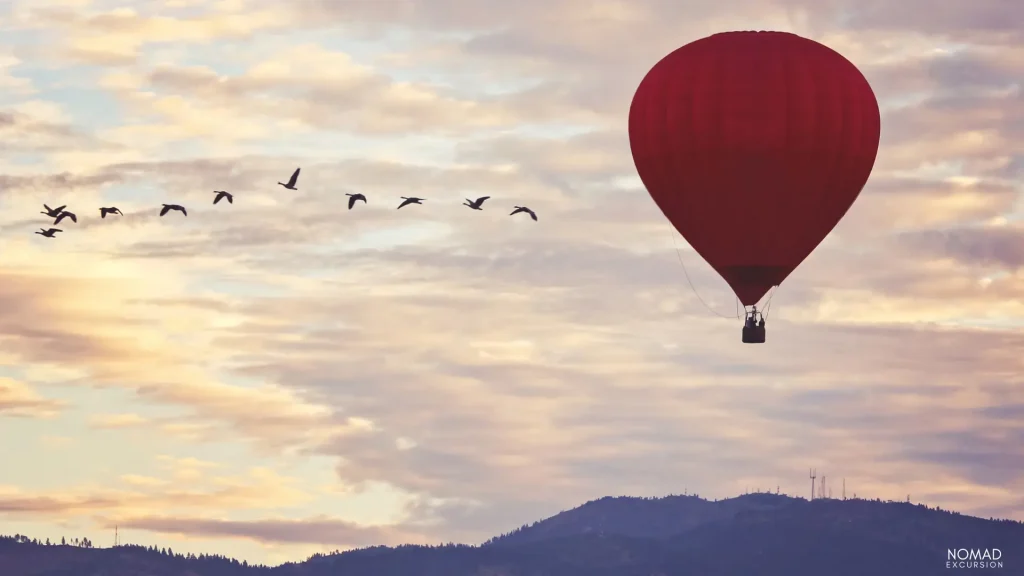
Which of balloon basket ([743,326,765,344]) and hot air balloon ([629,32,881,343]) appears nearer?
balloon basket ([743,326,765,344])

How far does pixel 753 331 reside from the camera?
11588 cm

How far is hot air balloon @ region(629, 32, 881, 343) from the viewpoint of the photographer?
120m

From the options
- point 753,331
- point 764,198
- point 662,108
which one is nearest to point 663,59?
point 662,108

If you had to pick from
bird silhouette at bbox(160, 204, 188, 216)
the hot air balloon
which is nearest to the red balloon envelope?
the hot air balloon

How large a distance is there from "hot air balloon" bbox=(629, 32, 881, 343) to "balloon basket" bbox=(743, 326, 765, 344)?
5.31 feet

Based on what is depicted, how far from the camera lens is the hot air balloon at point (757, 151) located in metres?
120

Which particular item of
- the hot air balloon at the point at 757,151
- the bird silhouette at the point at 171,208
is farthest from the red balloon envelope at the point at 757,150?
the bird silhouette at the point at 171,208

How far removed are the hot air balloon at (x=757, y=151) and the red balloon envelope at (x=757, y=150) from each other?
7cm

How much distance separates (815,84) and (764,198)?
27.4 ft

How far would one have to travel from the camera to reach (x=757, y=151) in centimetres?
11975

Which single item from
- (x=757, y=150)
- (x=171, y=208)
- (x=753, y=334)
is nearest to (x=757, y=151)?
(x=757, y=150)

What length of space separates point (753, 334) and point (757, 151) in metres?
12.6

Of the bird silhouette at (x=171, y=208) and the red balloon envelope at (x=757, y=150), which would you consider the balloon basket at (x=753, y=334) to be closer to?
the red balloon envelope at (x=757, y=150)

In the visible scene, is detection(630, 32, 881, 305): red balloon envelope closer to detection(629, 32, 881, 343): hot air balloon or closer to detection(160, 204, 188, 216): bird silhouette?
detection(629, 32, 881, 343): hot air balloon
